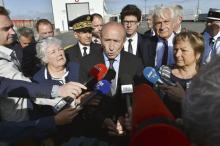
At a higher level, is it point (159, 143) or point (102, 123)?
point (159, 143)

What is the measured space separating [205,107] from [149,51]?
3.30 m

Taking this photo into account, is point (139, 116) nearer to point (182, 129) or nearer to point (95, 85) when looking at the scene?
point (182, 129)

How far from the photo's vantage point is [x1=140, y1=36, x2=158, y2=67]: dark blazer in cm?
388

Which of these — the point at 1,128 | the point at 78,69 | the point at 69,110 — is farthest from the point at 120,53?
the point at 1,128

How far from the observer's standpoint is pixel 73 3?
111ft

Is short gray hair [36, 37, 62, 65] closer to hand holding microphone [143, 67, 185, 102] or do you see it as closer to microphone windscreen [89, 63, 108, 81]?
microphone windscreen [89, 63, 108, 81]

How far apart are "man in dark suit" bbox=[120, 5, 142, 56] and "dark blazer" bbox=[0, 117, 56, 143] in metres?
2.59

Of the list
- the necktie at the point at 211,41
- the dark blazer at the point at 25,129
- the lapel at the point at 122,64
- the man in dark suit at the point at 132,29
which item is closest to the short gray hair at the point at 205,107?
the dark blazer at the point at 25,129

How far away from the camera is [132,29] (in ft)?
14.6

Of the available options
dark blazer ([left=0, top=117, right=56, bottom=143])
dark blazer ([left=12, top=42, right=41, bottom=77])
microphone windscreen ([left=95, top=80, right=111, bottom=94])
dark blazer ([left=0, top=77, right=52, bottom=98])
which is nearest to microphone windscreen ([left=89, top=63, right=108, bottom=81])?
microphone windscreen ([left=95, top=80, right=111, bottom=94])

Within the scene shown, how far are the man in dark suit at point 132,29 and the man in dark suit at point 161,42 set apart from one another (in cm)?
30

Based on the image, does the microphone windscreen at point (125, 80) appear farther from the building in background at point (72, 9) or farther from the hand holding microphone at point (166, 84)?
the building in background at point (72, 9)

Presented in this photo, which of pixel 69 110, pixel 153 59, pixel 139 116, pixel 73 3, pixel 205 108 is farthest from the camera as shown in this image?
pixel 73 3

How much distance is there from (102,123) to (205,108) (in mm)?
1903
